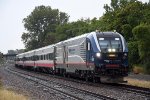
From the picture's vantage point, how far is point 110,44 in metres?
26.6

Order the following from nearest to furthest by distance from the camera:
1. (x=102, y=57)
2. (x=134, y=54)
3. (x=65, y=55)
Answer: (x=102, y=57) → (x=65, y=55) → (x=134, y=54)

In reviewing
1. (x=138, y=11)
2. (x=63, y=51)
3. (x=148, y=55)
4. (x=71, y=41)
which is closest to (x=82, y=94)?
(x=71, y=41)

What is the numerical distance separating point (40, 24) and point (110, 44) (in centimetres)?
10648

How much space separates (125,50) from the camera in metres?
26.5

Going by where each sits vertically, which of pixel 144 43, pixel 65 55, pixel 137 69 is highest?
pixel 144 43

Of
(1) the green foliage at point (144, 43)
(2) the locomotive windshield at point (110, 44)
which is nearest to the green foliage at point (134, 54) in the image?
(1) the green foliage at point (144, 43)

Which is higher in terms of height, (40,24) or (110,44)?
(40,24)

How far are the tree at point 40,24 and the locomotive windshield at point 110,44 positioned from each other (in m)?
96.5

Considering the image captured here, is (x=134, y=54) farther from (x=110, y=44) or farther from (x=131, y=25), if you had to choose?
(x=110, y=44)

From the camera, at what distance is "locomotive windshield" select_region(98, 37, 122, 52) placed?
26391 millimetres

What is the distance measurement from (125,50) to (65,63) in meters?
9.76

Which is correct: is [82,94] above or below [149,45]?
below

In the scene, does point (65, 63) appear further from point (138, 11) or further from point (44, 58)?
point (138, 11)

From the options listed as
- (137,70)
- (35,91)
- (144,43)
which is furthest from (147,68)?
(35,91)
